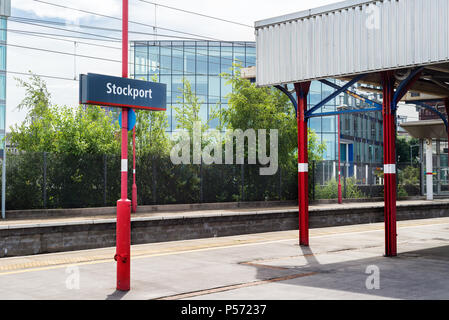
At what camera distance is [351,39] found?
1377cm

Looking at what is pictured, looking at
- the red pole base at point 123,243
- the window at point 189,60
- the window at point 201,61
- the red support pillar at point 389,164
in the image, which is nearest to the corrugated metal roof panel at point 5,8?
the window at point 189,60

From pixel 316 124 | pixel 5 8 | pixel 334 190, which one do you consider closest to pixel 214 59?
pixel 316 124

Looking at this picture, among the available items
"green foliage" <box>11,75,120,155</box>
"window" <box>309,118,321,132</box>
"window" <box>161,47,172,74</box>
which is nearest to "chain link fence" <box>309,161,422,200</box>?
"green foliage" <box>11,75,120,155</box>

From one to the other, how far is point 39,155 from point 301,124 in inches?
426

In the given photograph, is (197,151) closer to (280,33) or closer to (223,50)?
(280,33)

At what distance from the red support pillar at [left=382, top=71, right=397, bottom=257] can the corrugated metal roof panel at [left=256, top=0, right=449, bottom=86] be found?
95 centimetres

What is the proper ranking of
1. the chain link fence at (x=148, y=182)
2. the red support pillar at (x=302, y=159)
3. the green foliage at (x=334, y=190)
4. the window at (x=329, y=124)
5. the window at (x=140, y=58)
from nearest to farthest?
the red support pillar at (x=302, y=159) < the chain link fence at (x=148, y=182) < the green foliage at (x=334, y=190) < the window at (x=140, y=58) < the window at (x=329, y=124)

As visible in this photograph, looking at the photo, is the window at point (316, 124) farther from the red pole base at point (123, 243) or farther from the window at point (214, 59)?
the red pole base at point (123, 243)

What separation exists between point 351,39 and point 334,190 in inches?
839

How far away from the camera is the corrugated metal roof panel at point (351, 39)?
1247cm

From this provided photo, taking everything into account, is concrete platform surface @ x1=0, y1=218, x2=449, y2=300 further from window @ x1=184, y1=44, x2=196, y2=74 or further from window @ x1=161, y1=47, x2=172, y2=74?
window @ x1=184, y1=44, x2=196, y2=74

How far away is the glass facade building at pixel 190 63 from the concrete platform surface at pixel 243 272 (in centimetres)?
4177

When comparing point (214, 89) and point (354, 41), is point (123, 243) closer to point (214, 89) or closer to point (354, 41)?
point (354, 41)

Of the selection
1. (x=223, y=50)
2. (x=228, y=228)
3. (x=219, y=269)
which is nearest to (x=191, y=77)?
(x=223, y=50)
